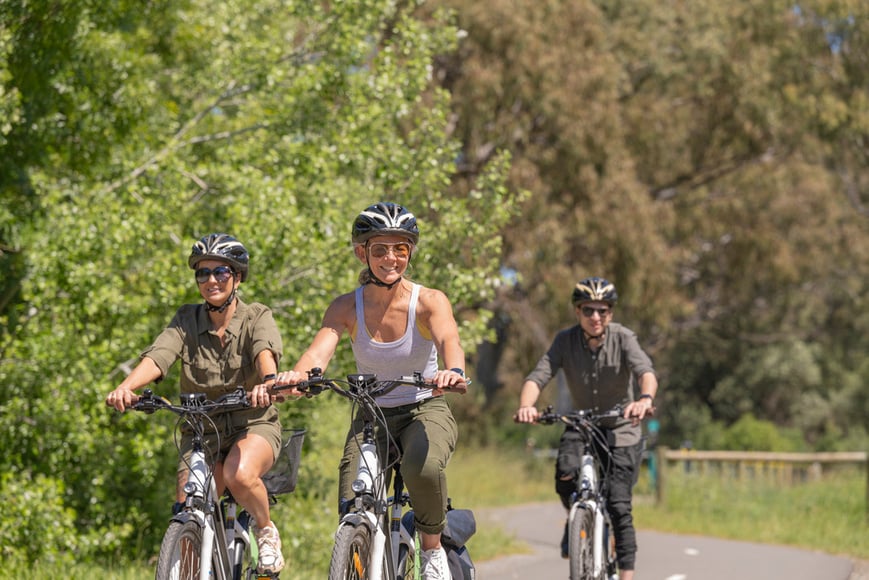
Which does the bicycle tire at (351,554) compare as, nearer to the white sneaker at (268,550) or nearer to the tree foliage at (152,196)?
the white sneaker at (268,550)

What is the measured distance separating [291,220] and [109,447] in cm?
261

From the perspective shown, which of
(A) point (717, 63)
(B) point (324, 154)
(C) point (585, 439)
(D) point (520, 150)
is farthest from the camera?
(A) point (717, 63)

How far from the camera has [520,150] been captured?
2798 cm

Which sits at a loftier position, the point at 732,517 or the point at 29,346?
the point at 29,346

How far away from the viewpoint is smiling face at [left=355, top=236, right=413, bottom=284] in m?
5.67

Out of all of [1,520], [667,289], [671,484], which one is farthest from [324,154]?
[667,289]

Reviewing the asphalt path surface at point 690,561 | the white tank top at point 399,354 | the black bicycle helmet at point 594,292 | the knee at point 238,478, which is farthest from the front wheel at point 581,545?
the asphalt path surface at point 690,561

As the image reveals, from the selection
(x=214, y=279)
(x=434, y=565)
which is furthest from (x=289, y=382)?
(x=434, y=565)

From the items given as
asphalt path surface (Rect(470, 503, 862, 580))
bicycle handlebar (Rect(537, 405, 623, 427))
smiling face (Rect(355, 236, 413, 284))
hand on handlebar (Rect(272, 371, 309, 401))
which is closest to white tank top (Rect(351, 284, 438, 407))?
smiling face (Rect(355, 236, 413, 284))

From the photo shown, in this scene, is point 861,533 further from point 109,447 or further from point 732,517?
point 109,447

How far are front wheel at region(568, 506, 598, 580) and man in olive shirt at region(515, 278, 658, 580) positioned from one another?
17.8 inches

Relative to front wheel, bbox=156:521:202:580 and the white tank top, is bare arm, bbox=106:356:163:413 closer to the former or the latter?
front wheel, bbox=156:521:202:580

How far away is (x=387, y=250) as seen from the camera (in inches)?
223

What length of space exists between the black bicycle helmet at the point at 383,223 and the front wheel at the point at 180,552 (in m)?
1.41
